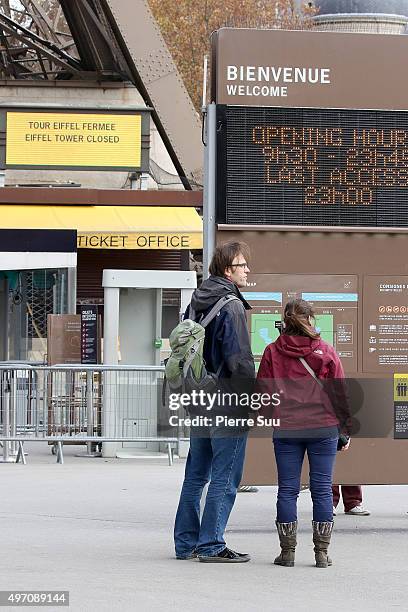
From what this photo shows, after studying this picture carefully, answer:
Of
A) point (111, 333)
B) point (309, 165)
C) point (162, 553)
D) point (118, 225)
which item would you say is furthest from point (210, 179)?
point (118, 225)

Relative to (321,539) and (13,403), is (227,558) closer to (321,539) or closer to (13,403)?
(321,539)

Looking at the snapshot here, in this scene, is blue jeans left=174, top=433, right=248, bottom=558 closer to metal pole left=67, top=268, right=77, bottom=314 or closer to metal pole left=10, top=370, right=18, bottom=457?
metal pole left=10, top=370, right=18, bottom=457

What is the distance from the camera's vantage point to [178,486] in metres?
14.0

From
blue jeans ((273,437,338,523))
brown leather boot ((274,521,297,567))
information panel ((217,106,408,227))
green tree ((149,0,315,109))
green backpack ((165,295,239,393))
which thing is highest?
green tree ((149,0,315,109))

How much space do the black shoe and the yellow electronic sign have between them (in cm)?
1610

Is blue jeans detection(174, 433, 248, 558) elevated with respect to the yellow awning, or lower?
lower

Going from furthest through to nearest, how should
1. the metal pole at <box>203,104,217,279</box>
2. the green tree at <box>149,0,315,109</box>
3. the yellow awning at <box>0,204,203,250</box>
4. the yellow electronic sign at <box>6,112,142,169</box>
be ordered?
the green tree at <box>149,0,315,109</box>
the yellow electronic sign at <box>6,112,142,169</box>
the yellow awning at <box>0,204,203,250</box>
the metal pole at <box>203,104,217,279</box>

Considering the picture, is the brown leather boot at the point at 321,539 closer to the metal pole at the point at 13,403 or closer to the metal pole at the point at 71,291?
the metal pole at the point at 13,403

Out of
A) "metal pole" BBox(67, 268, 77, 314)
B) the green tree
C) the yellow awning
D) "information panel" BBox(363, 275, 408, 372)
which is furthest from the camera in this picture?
the green tree

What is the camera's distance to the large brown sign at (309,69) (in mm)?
10695

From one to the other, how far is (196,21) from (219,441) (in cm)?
3750

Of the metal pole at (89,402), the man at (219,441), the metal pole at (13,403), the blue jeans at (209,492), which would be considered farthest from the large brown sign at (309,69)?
the metal pole at (13,403)

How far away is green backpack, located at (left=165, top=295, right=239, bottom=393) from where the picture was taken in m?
9.17

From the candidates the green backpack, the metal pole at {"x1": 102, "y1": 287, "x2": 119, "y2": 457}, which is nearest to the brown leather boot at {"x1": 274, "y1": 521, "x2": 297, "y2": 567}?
the green backpack
